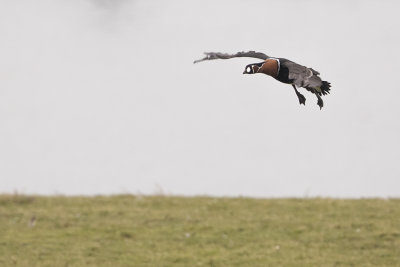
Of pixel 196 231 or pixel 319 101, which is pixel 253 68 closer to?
pixel 319 101

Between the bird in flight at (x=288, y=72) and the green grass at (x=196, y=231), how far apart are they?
1572 cm

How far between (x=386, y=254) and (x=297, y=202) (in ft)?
16.7

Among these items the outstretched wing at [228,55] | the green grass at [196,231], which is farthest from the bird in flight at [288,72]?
the green grass at [196,231]

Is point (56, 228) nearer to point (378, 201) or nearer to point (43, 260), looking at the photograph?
point (43, 260)

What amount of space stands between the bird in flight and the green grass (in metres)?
15.7

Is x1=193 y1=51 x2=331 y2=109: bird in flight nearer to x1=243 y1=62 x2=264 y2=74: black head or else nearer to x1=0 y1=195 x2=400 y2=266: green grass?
x1=243 y1=62 x2=264 y2=74: black head

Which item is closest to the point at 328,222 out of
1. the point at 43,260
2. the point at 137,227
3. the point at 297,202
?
the point at 297,202

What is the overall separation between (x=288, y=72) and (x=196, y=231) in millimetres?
18543

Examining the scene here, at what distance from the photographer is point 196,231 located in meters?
19.8

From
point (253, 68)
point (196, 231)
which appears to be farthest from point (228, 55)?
point (196, 231)

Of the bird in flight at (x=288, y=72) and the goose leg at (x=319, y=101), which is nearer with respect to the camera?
the bird in flight at (x=288, y=72)

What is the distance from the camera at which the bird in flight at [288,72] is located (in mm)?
1462

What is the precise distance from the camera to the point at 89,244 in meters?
18.7

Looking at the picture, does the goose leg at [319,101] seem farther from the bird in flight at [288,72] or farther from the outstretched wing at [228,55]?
the outstretched wing at [228,55]
